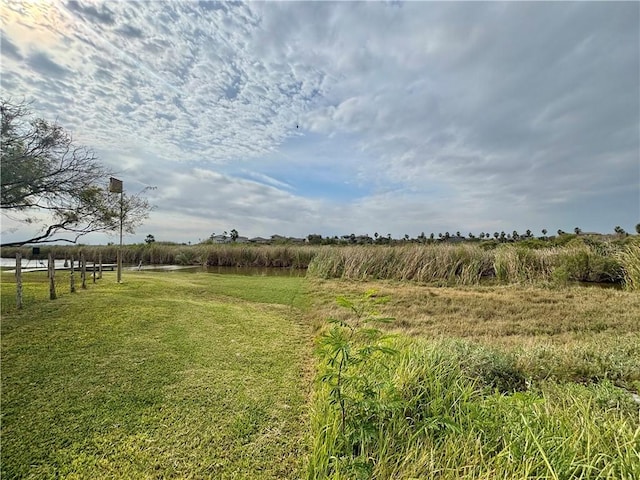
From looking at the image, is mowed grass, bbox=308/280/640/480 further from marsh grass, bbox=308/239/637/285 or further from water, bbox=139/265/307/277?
water, bbox=139/265/307/277

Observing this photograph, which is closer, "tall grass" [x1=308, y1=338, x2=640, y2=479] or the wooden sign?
"tall grass" [x1=308, y1=338, x2=640, y2=479]

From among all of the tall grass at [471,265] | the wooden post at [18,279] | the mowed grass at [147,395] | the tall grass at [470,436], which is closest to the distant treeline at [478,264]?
the tall grass at [471,265]

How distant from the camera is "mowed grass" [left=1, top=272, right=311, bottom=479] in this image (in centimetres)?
173

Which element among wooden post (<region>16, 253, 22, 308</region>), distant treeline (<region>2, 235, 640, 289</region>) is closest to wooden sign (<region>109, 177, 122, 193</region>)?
wooden post (<region>16, 253, 22, 308</region>)

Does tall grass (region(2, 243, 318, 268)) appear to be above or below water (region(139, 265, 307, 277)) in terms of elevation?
above

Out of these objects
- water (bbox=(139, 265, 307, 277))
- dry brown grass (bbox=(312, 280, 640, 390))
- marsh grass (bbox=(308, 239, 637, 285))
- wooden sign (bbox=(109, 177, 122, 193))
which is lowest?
dry brown grass (bbox=(312, 280, 640, 390))

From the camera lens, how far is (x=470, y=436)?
5.82 ft

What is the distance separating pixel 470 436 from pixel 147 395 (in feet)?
7.06

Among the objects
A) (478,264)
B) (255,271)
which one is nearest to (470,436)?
(478,264)

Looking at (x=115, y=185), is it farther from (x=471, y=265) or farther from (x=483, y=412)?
(x=471, y=265)

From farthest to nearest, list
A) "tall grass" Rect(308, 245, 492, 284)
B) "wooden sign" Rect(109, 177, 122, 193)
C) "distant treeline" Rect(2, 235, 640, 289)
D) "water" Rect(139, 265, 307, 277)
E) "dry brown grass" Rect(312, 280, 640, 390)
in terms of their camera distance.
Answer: "water" Rect(139, 265, 307, 277) → "tall grass" Rect(308, 245, 492, 284) → "distant treeline" Rect(2, 235, 640, 289) → "wooden sign" Rect(109, 177, 122, 193) → "dry brown grass" Rect(312, 280, 640, 390)

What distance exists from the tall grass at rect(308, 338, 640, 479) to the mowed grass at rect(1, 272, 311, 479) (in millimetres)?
345

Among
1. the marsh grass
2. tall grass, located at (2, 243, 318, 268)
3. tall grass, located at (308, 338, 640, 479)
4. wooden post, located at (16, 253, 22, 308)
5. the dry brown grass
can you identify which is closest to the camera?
tall grass, located at (308, 338, 640, 479)

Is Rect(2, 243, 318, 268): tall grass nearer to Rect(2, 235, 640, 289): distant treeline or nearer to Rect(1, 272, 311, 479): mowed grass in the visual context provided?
Rect(2, 235, 640, 289): distant treeline
